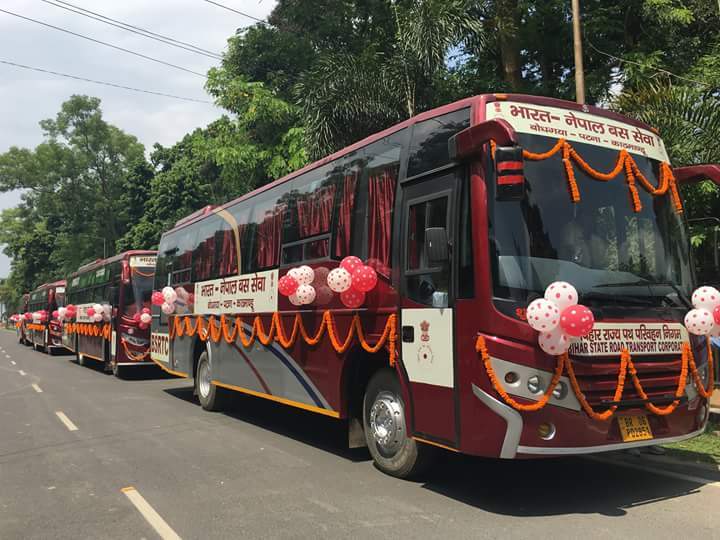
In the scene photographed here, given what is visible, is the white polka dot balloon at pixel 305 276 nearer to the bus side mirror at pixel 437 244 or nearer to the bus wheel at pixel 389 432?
the bus wheel at pixel 389 432

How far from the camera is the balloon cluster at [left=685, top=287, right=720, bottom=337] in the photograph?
5.58 m

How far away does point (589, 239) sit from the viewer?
552 centimetres

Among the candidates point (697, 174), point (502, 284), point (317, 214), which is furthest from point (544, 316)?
point (317, 214)

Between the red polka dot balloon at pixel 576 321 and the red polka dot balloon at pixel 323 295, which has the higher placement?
the red polka dot balloon at pixel 323 295

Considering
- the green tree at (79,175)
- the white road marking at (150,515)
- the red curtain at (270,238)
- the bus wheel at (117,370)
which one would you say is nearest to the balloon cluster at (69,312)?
the bus wheel at (117,370)

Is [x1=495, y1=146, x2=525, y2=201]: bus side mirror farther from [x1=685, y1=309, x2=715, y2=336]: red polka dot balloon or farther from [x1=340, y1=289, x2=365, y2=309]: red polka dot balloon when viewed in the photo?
[x1=340, y1=289, x2=365, y2=309]: red polka dot balloon

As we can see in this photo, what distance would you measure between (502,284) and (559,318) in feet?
1.81

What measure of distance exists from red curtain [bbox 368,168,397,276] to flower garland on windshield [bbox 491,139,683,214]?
1560mm

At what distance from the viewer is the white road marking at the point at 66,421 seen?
9.72 metres

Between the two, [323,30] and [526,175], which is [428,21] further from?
A: [526,175]

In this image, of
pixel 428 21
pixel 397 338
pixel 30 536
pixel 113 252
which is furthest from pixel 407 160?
pixel 113 252

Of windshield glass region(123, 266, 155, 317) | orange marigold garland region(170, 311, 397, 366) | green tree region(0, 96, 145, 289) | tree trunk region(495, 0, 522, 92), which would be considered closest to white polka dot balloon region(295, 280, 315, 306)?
orange marigold garland region(170, 311, 397, 366)

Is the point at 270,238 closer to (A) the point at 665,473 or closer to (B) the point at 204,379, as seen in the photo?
(B) the point at 204,379

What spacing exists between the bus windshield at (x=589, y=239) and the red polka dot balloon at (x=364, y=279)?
1672mm
